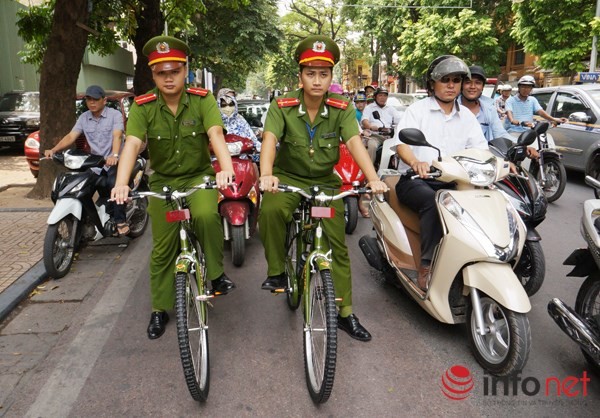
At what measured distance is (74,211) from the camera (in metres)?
5.14

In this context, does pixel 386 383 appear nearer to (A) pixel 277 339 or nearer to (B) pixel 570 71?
(A) pixel 277 339

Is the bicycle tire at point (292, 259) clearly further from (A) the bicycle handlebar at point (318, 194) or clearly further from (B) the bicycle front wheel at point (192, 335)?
(B) the bicycle front wheel at point (192, 335)

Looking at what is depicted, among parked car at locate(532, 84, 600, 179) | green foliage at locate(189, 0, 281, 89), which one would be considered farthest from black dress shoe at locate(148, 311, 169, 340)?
green foliage at locate(189, 0, 281, 89)

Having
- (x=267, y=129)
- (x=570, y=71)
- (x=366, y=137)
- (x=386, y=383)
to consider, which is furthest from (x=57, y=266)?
(x=570, y=71)

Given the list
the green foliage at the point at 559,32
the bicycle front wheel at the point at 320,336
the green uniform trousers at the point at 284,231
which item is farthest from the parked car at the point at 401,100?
the bicycle front wheel at the point at 320,336

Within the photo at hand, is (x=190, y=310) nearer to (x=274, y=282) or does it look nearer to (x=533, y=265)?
(x=274, y=282)

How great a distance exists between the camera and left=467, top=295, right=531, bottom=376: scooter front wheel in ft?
9.62

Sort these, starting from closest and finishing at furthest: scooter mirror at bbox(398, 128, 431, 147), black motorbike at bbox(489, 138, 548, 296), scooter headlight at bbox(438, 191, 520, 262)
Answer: scooter headlight at bbox(438, 191, 520, 262) → scooter mirror at bbox(398, 128, 431, 147) → black motorbike at bbox(489, 138, 548, 296)

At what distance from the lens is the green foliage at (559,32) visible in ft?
57.9

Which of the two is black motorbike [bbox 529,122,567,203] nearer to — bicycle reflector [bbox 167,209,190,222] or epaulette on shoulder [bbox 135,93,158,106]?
epaulette on shoulder [bbox 135,93,158,106]

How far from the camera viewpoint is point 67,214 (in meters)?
5.06

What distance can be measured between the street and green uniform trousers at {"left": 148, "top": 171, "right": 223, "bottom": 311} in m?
0.37

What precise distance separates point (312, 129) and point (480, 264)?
1395mm

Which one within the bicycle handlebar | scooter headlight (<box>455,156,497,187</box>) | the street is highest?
scooter headlight (<box>455,156,497,187</box>)
